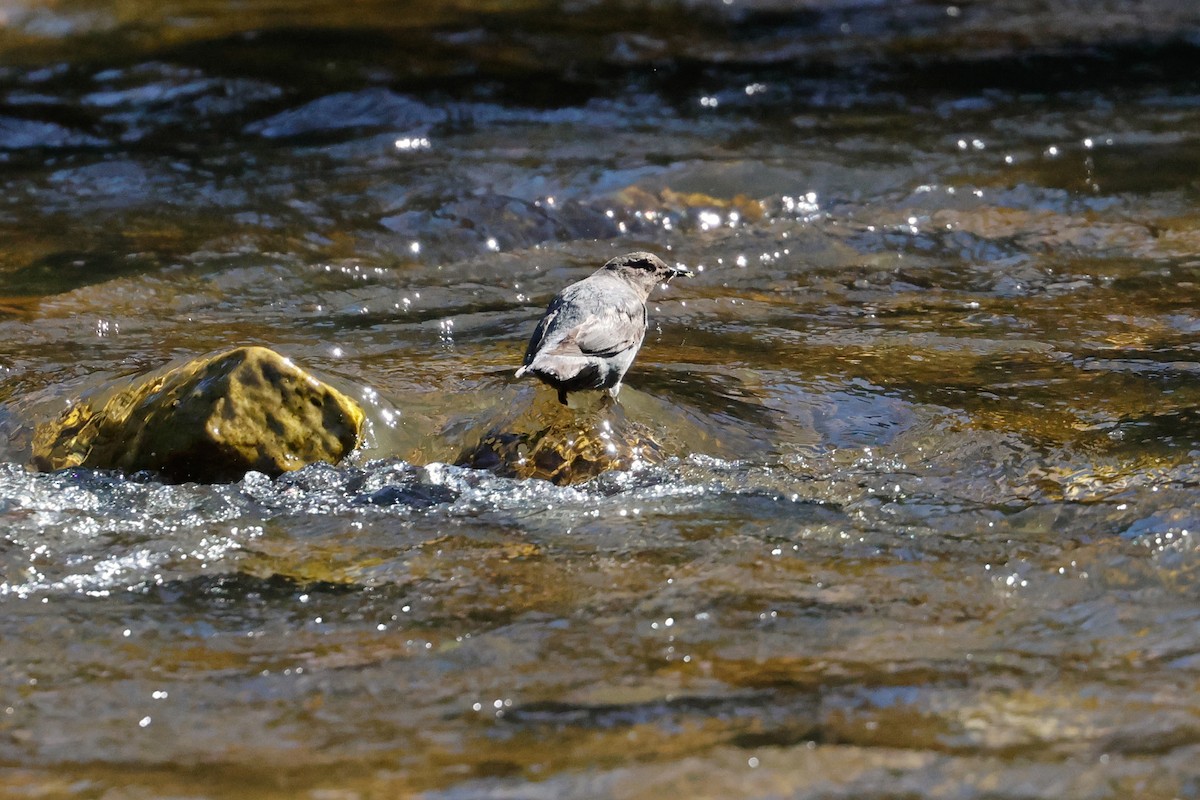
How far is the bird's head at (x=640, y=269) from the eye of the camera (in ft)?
23.5

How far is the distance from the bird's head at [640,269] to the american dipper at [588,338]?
0.40 meters

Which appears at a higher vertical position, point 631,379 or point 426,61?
point 426,61

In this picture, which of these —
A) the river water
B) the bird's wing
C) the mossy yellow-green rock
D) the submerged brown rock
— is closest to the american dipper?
the bird's wing

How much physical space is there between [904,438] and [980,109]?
264 inches

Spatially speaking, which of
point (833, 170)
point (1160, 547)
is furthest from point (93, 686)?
point (833, 170)

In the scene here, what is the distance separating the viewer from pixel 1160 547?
441 centimetres

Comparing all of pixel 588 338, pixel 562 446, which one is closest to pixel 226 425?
pixel 562 446

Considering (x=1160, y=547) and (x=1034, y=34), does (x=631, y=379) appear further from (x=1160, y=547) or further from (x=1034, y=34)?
(x=1034, y=34)

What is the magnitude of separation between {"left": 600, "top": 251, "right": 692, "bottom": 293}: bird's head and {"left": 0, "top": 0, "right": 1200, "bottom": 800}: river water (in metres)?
0.38

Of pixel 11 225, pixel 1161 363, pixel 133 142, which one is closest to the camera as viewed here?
pixel 1161 363

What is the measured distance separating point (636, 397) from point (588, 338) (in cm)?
58

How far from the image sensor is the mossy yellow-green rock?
17.3 ft

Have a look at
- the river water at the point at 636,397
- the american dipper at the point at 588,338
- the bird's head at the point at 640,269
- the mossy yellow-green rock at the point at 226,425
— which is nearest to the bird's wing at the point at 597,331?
the american dipper at the point at 588,338

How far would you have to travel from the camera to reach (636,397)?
6.21m
